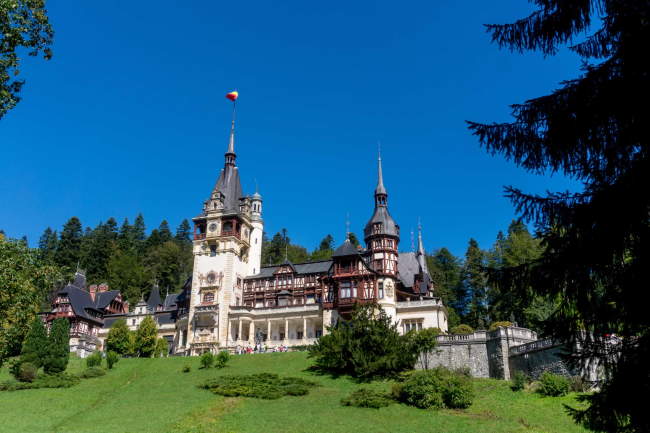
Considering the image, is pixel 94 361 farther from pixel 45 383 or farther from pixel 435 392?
pixel 435 392

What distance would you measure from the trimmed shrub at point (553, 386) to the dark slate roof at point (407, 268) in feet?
106

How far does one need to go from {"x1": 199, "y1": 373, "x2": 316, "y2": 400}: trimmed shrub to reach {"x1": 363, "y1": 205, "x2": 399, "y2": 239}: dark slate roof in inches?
1054

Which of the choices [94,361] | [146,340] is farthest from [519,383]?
[146,340]

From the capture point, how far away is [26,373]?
1649 inches

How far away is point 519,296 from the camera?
988cm

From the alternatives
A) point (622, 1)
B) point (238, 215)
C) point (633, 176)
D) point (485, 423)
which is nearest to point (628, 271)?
point (633, 176)

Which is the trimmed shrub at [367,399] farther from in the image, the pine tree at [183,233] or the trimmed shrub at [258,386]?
the pine tree at [183,233]

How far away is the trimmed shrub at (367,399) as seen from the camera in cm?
2996

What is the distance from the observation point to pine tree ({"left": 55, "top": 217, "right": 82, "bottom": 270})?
360 feet

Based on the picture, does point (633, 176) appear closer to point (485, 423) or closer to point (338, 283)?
point (485, 423)

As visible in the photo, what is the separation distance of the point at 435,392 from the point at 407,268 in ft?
116

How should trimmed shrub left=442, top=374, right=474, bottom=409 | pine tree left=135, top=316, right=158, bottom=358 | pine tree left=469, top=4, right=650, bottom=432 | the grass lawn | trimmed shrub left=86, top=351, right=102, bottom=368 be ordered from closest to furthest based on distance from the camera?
pine tree left=469, top=4, right=650, bottom=432, the grass lawn, trimmed shrub left=442, top=374, right=474, bottom=409, trimmed shrub left=86, top=351, right=102, bottom=368, pine tree left=135, top=316, right=158, bottom=358

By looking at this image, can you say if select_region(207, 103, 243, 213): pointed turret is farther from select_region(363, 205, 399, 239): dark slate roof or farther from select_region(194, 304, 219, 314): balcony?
select_region(363, 205, 399, 239): dark slate roof

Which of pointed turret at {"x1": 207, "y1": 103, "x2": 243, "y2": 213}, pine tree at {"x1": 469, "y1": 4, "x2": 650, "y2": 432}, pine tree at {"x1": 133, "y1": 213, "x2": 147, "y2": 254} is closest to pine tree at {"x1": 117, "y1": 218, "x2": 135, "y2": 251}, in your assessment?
pine tree at {"x1": 133, "y1": 213, "x2": 147, "y2": 254}
